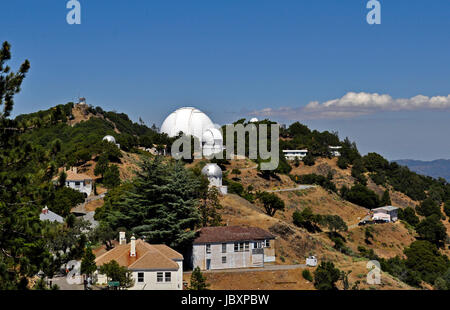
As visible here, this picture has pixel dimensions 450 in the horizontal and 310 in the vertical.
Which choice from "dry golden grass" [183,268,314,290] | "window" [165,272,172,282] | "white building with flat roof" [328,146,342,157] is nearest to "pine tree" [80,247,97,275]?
"window" [165,272,172,282]

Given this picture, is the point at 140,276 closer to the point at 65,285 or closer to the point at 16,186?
the point at 65,285

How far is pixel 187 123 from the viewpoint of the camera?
346 feet

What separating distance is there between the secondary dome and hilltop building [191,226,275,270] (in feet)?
192

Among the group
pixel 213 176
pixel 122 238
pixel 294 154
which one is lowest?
pixel 122 238

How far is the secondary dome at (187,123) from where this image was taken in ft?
342

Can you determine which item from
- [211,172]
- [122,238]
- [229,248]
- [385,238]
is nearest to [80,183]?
[211,172]

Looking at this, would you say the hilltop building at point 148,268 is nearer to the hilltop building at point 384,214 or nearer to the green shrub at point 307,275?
the green shrub at point 307,275

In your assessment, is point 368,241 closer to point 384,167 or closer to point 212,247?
point 212,247

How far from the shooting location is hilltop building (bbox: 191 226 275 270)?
41688 millimetres

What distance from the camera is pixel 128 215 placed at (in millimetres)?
44656

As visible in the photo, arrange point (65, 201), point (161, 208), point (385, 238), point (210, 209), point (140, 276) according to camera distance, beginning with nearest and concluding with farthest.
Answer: point (140, 276) → point (161, 208) → point (210, 209) → point (65, 201) → point (385, 238)

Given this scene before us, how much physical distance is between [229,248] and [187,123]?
65.2 m
